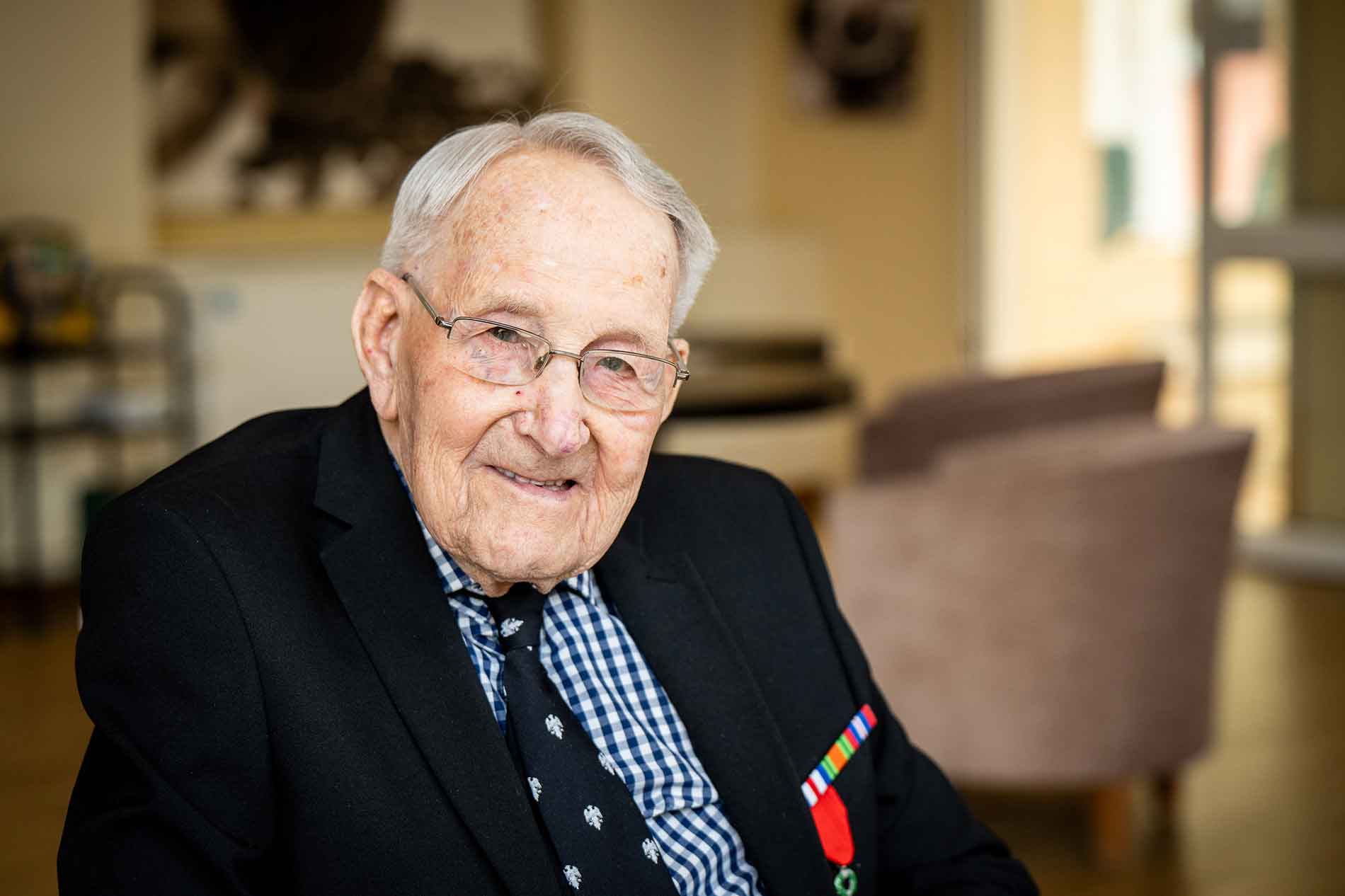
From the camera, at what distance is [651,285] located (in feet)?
4.33

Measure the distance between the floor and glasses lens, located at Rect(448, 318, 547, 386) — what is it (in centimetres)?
211

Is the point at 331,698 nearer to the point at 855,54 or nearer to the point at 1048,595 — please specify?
the point at 1048,595

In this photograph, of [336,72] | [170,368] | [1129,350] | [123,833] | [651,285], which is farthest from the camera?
[1129,350]

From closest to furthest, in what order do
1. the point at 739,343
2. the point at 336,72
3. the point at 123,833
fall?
the point at 123,833 < the point at 336,72 < the point at 739,343

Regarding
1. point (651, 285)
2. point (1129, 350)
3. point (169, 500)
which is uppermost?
point (651, 285)

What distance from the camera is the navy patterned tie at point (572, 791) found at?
1277 mm

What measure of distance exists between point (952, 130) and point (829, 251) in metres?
1.12

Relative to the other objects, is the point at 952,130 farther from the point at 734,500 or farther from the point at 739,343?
the point at 734,500

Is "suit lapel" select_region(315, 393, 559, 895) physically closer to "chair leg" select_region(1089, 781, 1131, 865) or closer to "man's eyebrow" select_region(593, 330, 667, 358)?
"man's eyebrow" select_region(593, 330, 667, 358)

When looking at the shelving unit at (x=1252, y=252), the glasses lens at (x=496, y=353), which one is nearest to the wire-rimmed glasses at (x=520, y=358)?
the glasses lens at (x=496, y=353)

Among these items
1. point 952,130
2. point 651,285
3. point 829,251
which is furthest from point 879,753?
point 952,130

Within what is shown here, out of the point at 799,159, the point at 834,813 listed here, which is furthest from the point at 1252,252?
the point at 834,813

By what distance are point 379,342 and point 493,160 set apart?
216 mm

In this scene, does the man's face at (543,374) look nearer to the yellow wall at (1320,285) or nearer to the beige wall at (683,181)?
the beige wall at (683,181)
